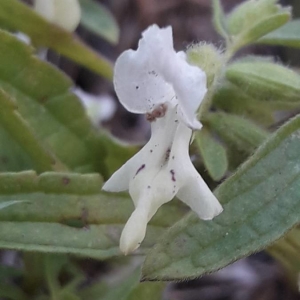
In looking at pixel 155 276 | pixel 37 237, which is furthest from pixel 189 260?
pixel 37 237

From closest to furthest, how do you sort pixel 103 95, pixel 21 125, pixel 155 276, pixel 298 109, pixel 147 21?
pixel 155 276
pixel 21 125
pixel 298 109
pixel 103 95
pixel 147 21

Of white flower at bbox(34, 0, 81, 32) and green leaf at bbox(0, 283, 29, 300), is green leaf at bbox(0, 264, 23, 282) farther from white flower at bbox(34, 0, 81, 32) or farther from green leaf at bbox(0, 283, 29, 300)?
→ white flower at bbox(34, 0, 81, 32)

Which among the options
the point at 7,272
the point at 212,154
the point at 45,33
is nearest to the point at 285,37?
the point at 212,154

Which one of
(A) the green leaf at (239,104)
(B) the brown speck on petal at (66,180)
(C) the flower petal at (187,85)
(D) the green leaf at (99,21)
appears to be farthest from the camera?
(D) the green leaf at (99,21)

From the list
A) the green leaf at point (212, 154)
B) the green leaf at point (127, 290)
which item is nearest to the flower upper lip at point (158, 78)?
the green leaf at point (212, 154)

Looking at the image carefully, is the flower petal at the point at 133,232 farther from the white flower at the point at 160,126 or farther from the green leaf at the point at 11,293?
the green leaf at the point at 11,293

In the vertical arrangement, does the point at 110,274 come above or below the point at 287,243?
below

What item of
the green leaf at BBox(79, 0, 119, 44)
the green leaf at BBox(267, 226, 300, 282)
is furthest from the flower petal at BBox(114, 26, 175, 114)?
the green leaf at BBox(79, 0, 119, 44)

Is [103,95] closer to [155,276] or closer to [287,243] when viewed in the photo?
[287,243]
